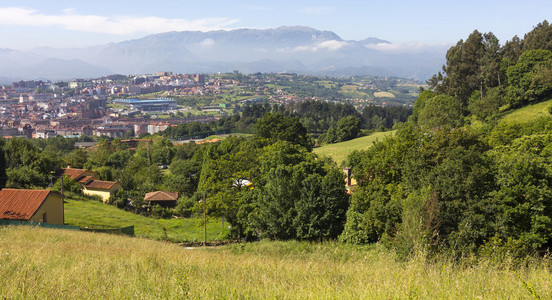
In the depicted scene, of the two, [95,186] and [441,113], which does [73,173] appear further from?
[441,113]

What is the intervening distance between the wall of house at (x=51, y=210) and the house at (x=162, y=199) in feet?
34.5

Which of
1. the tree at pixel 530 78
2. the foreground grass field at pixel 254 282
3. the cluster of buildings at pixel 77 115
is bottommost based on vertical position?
the cluster of buildings at pixel 77 115

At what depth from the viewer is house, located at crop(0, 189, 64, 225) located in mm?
15664

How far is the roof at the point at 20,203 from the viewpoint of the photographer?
51.2 ft

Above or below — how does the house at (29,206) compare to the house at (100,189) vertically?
above

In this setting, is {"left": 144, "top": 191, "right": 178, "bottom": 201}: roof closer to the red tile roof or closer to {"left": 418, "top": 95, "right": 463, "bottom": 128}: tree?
the red tile roof

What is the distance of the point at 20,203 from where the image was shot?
16219mm

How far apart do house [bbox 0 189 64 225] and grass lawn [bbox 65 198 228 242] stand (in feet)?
5.65

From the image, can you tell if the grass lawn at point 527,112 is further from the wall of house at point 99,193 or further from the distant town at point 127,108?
the distant town at point 127,108

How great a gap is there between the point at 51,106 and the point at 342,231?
579 feet

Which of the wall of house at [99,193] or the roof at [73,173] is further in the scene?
the roof at [73,173]

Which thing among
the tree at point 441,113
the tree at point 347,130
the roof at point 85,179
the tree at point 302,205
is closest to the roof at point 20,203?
the tree at point 302,205

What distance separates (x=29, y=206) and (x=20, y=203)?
42cm

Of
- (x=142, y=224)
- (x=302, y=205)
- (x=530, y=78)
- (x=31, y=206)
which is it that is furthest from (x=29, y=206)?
(x=530, y=78)
